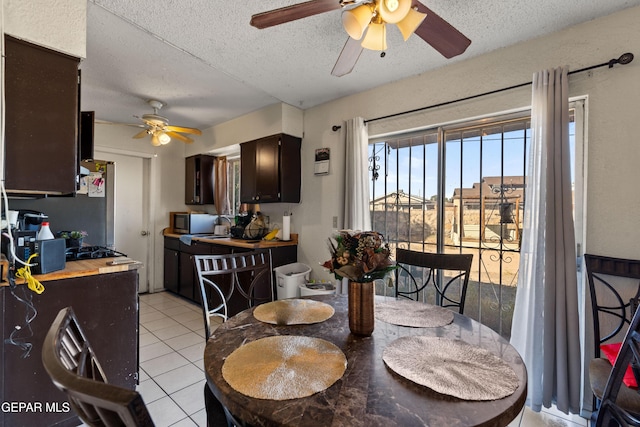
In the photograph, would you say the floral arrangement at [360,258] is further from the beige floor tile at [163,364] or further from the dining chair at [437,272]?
the beige floor tile at [163,364]

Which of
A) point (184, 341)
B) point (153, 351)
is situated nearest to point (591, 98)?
point (184, 341)

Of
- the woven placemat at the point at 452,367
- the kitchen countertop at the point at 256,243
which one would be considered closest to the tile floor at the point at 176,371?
the kitchen countertop at the point at 256,243

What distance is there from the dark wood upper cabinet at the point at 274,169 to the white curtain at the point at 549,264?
2.26 meters

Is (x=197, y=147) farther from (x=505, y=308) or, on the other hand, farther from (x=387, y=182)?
(x=505, y=308)

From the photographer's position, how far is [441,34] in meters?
1.49

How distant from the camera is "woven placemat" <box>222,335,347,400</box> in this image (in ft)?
2.61

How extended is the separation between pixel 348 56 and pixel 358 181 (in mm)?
1281

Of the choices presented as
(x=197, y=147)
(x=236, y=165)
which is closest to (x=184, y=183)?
(x=197, y=147)

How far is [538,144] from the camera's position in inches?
75.0

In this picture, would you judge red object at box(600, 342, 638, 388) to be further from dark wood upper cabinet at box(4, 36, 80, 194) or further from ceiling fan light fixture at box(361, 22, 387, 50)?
dark wood upper cabinet at box(4, 36, 80, 194)

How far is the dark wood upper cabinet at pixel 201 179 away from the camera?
443 cm

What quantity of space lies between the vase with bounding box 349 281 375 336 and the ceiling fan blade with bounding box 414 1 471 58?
1285 millimetres

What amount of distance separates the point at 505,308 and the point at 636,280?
780 mm

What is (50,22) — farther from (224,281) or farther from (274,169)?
(224,281)
